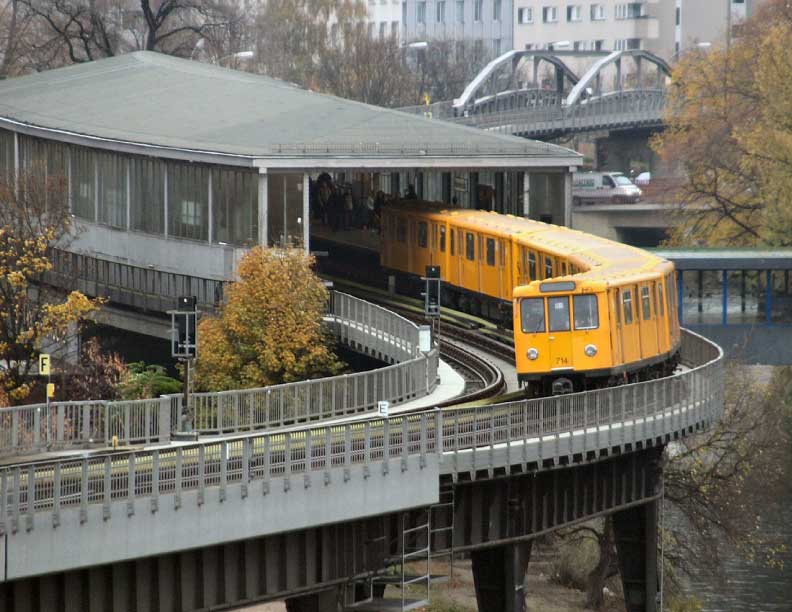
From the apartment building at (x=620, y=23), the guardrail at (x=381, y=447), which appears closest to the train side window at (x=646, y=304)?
the guardrail at (x=381, y=447)

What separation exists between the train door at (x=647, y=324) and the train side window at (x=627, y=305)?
33.6 inches

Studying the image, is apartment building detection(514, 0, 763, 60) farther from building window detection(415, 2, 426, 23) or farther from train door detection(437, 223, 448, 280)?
train door detection(437, 223, 448, 280)

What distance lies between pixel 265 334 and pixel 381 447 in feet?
43.3

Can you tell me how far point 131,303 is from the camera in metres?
66.3

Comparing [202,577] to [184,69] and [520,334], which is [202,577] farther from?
[184,69]

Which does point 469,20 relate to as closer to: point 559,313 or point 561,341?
point 559,313

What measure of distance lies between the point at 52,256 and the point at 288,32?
272 feet

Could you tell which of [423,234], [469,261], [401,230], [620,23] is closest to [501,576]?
[469,261]

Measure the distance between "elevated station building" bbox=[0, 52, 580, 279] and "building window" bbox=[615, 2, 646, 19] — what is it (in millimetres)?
110801

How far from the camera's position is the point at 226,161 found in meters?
62.4

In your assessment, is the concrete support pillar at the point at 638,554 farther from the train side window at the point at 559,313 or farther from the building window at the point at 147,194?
the building window at the point at 147,194

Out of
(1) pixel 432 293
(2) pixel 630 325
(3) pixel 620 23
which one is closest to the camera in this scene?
(2) pixel 630 325

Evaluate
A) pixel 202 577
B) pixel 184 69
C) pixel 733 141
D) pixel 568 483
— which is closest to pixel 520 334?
pixel 568 483

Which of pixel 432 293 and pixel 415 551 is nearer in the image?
pixel 415 551
